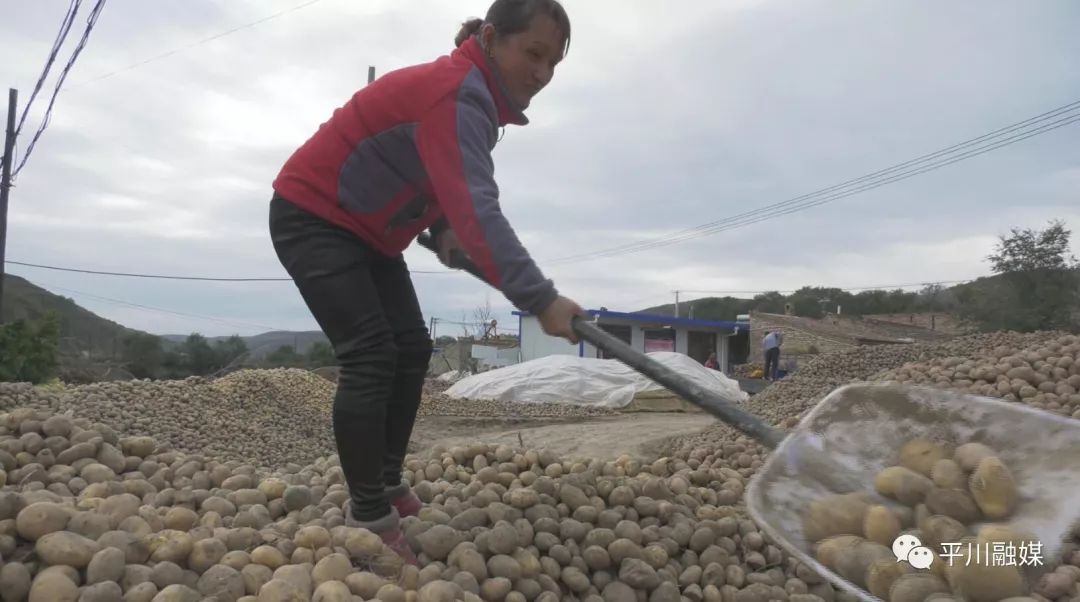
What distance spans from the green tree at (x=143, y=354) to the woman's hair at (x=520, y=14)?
1381 cm

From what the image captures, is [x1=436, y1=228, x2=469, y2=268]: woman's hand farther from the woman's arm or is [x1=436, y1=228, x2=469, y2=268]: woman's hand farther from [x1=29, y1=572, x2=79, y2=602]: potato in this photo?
[x1=29, y1=572, x2=79, y2=602]: potato

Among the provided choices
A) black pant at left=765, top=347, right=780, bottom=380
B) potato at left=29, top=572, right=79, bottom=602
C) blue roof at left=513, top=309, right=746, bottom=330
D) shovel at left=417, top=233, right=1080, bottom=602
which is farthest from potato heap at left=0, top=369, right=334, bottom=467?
blue roof at left=513, top=309, right=746, bottom=330

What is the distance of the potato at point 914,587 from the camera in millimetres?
1486

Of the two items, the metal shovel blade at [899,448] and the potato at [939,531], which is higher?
the metal shovel blade at [899,448]

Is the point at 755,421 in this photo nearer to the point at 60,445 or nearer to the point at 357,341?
the point at 357,341

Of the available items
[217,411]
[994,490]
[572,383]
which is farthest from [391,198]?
Result: [572,383]

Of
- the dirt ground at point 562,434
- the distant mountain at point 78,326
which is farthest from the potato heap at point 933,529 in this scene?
the distant mountain at point 78,326

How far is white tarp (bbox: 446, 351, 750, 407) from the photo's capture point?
12562 millimetres

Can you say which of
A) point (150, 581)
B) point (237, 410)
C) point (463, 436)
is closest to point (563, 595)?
point (150, 581)

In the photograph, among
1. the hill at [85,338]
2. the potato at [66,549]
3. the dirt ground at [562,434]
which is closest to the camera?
the potato at [66,549]

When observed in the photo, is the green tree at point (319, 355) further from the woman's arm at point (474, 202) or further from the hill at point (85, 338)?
the woman's arm at point (474, 202)

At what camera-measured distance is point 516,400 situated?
41.3ft

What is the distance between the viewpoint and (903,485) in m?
1.62

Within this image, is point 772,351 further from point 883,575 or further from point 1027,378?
point 883,575
